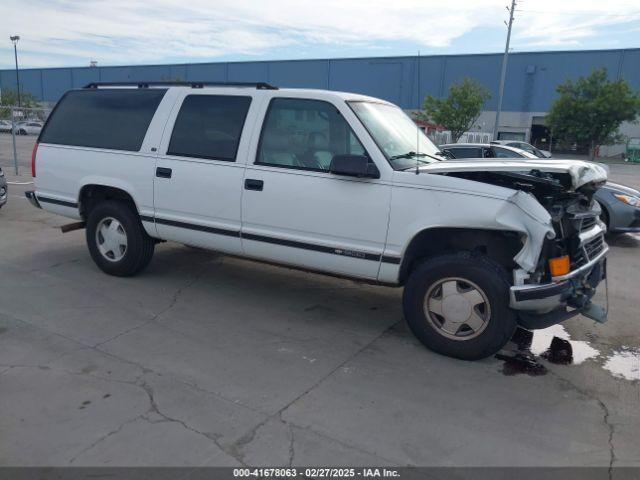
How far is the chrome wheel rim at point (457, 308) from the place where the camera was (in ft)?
13.3

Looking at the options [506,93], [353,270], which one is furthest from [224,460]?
[506,93]

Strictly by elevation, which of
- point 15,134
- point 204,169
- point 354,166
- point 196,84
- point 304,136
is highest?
point 196,84

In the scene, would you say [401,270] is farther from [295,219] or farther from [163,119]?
[163,119]

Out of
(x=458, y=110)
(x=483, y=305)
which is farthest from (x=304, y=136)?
(x=458, y=110)

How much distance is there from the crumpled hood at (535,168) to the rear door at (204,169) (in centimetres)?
178

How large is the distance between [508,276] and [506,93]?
50.2m

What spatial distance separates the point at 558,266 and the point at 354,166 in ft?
5.49

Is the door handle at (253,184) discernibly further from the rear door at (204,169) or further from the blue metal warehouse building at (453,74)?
the blue metal warehouse building at (453,74)

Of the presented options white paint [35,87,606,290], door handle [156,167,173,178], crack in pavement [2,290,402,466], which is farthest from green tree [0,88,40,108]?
crack in pavement [2,290,402,466]

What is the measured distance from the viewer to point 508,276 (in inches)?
160

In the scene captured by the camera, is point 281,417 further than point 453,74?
No

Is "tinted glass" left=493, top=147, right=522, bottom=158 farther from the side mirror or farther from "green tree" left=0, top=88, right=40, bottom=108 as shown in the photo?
"green tree" left=0, top=88, right=40, bottom=108

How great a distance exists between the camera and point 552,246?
3.94 metres

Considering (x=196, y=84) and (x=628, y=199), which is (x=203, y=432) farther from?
(x=628, y=199)
